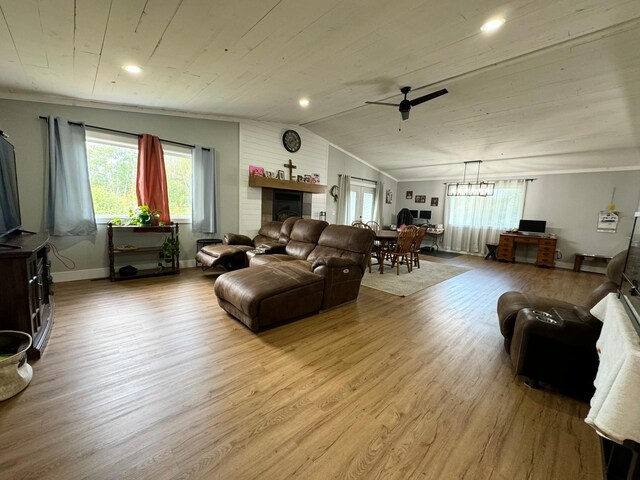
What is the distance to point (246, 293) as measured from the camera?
2463mm

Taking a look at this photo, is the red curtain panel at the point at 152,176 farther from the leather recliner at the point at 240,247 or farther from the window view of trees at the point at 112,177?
the leather recliner at the point at 240,247

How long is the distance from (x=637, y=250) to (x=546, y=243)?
597 cm

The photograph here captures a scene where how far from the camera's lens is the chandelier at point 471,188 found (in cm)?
657

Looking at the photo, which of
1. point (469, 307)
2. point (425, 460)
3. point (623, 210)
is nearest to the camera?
point (425, 460)

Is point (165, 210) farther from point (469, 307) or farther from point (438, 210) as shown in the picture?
point (438, 210)

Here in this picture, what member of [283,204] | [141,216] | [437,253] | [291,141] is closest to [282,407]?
[141,216]

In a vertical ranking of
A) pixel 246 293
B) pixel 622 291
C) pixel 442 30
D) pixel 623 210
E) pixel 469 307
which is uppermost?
pixel 442 30

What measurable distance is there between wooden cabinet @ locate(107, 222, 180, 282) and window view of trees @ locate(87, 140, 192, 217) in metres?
0.38

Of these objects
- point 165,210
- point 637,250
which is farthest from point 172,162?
point 637,250

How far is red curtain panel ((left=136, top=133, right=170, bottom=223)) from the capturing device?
411 centimetres

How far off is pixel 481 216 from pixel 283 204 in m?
5.63

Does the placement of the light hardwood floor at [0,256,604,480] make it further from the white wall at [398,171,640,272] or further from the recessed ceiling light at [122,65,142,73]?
the white wall at [398,171,640,272]

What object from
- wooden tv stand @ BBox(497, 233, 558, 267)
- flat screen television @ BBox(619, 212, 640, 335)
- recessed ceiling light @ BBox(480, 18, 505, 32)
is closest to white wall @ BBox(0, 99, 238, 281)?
recessed ceiling light @ BBox(480, 18, 505, 32)

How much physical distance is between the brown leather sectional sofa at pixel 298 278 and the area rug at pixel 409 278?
0.94 meters
